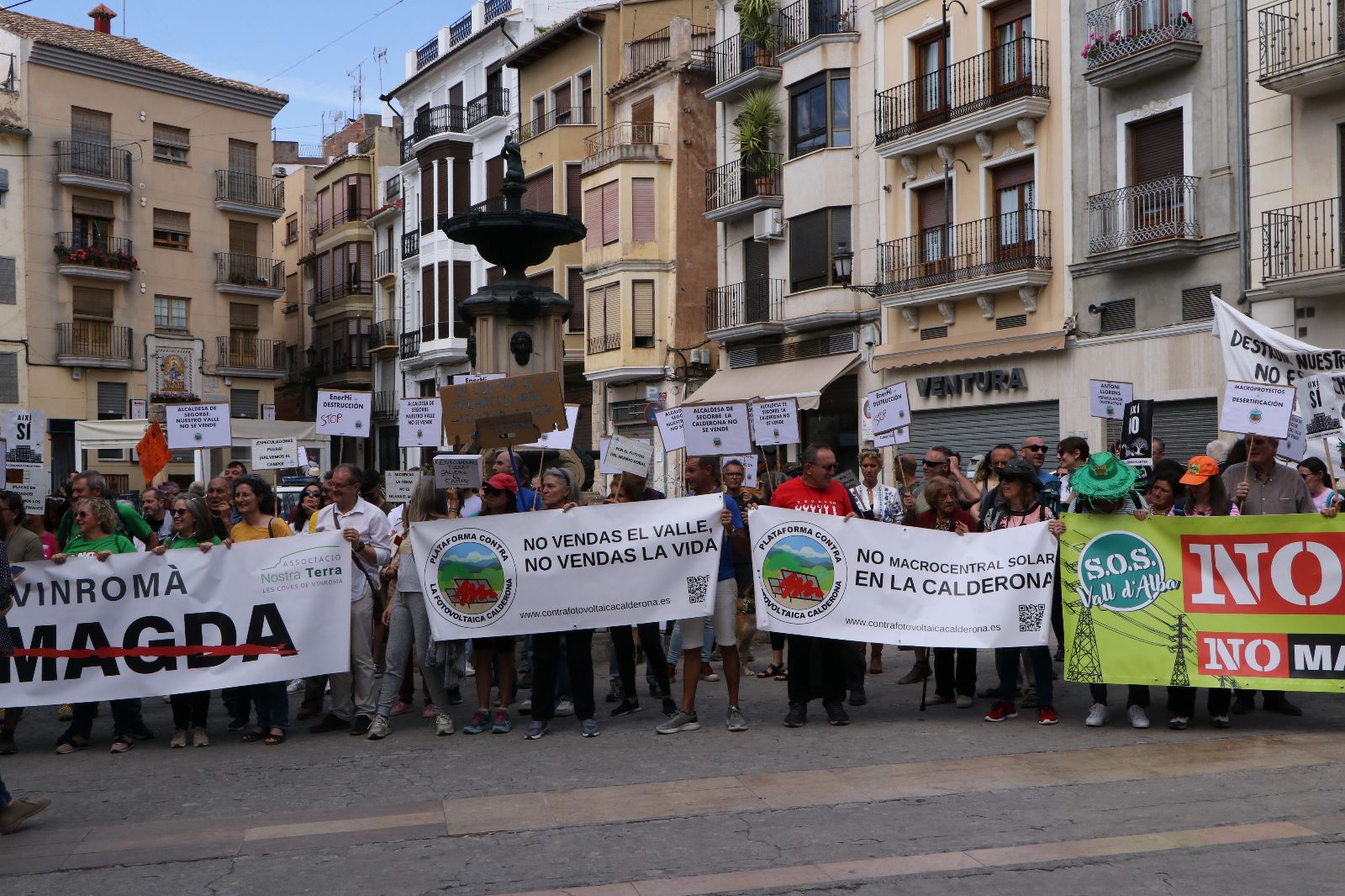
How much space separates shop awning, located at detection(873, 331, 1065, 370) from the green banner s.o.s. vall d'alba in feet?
53.9

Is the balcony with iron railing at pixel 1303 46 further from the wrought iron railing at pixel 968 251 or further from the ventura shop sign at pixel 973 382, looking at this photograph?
the ventura shop sign at pixel 973 382

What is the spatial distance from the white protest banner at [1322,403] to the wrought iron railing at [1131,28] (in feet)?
41.8

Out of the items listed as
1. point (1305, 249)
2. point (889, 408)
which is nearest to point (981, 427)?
point (1305, 249)

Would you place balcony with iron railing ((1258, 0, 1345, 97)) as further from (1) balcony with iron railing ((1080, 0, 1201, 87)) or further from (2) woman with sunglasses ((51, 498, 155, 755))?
(2) woman with sunglasses ((51, 498, 155, 755))

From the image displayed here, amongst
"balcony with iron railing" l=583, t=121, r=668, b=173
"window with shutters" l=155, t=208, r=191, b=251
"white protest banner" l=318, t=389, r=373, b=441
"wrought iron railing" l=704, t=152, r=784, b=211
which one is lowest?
"white protest banner" l=318, t=389, r=373, b=441

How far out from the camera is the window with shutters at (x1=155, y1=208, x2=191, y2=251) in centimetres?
4869

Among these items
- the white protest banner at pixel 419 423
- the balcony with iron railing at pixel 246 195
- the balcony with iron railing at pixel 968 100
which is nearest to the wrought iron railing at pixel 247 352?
the balcony with iron railing at pixel 246 195

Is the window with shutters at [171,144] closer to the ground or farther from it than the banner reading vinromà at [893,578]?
farther from it

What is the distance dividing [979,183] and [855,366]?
5267mm

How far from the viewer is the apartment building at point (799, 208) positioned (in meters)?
30.8

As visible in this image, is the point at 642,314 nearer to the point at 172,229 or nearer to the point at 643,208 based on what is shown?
the point at 643,208

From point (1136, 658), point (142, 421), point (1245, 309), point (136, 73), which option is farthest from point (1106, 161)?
point (136, 73)

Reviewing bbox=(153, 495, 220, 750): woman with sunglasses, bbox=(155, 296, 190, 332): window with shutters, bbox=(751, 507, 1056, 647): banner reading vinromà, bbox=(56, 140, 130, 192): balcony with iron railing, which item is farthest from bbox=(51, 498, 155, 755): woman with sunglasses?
bbox=(155, 296, 190, 332): window with shutters

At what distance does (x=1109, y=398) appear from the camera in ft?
51.8
